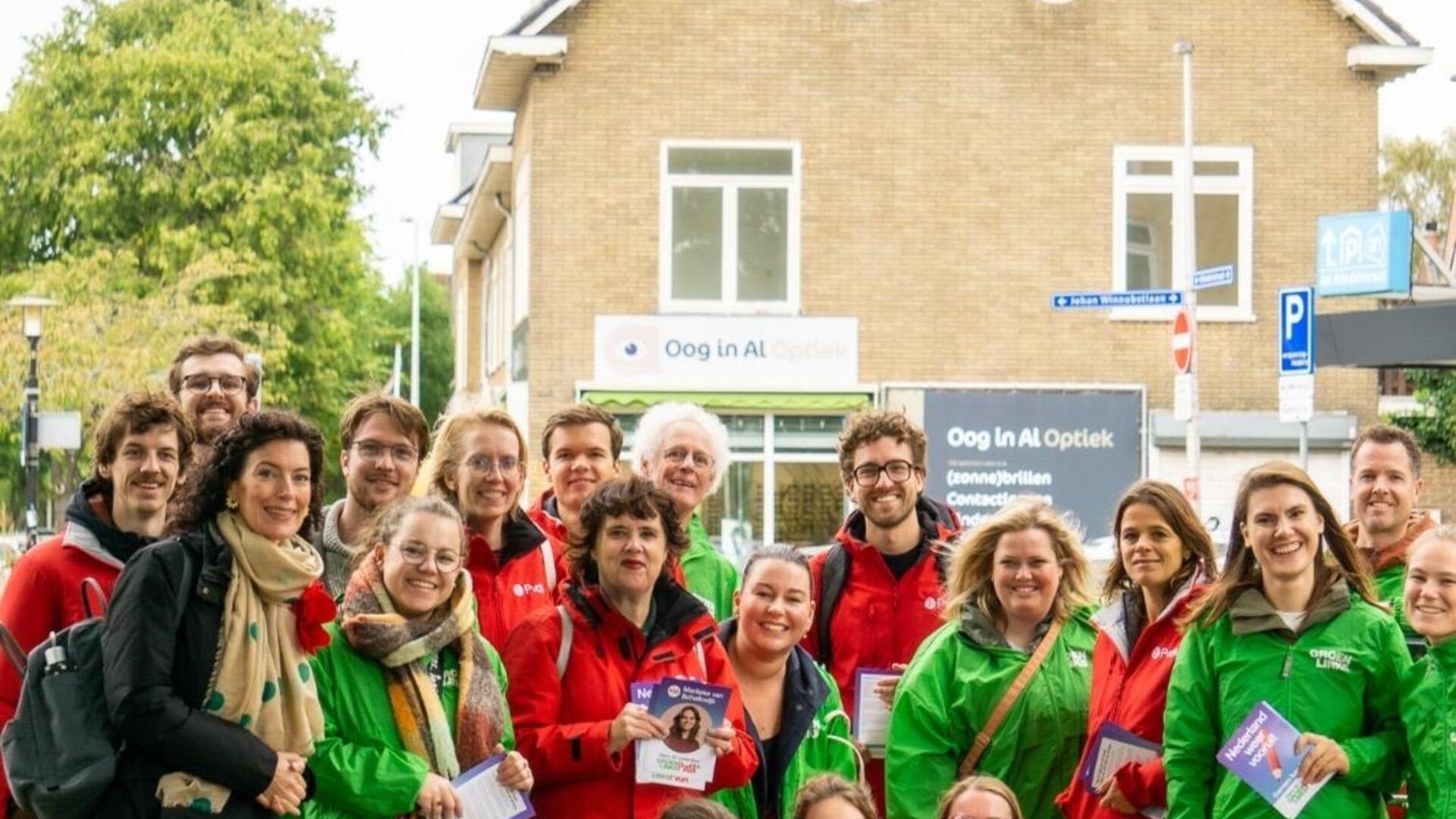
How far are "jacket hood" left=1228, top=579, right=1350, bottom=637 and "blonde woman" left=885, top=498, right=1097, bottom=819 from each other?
743 mm

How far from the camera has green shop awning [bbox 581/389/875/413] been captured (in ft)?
91.7

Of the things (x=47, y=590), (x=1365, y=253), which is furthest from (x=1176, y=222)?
(x=47, y=590)

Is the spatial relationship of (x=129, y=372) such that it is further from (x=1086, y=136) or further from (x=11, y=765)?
(x=11, y=765)

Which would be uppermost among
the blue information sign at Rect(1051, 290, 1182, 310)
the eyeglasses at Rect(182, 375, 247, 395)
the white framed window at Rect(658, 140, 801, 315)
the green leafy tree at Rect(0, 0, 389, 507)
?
the green leafy tree at Rect(0, 0, 389, 507)

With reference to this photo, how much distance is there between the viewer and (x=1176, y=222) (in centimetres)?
2855

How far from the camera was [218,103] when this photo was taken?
46.1 meters

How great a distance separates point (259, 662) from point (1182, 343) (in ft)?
68.6

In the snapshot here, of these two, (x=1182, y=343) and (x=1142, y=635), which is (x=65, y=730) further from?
(x=1182, y=343)

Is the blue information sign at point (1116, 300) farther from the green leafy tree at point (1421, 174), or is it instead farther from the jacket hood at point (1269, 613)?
the green leafy tree at point (1421, 174)

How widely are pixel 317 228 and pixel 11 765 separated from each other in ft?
137

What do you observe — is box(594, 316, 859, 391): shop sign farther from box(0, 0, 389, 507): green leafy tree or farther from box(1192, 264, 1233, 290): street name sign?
box(0, 0, 389, 507): green leafy tree

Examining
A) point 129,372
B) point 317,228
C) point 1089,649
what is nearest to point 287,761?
point 1089,649

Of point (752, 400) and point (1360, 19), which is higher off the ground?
point (1360, 19)

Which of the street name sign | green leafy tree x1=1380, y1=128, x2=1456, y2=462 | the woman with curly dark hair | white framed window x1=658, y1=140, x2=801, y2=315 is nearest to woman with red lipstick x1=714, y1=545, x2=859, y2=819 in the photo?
the woman with curly dark hair
